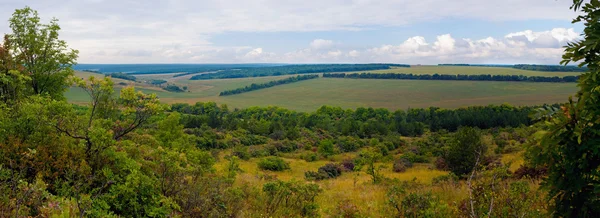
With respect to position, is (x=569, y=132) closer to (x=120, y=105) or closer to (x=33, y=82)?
(x=120, y=105)

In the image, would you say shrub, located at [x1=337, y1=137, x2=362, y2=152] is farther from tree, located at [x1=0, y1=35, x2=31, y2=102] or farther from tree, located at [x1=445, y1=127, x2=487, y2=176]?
tree, located at [x1=0, y1=35, x2=31, y2=102]

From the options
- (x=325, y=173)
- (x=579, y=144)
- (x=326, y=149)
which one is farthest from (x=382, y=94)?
(x=579, y=144)

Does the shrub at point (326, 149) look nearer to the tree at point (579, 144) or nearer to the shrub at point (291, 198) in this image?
the shrub at point (291, 198)

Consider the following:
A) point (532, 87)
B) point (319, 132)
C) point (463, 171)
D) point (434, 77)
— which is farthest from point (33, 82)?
point (434, 77)

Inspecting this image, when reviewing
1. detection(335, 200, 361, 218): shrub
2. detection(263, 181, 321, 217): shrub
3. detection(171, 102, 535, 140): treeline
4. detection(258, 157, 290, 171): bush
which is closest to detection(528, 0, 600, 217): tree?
detection(335, 200, 361, 218): shrub

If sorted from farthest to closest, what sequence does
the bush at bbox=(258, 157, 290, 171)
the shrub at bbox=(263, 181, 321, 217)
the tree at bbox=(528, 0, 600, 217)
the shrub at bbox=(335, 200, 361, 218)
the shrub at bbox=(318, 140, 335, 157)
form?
the shrub at bbox=(318, 140, 335, 157) < the bush at bbox=(258, 157, 290, 171) < the shrub at bbox=(263, 181, 321, 217) < the shrub at bbox=(335, 200, 361, 218) < the tree at bbox=(528, 0, 600, 217)

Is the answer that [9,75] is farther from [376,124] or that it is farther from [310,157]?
[376,124]

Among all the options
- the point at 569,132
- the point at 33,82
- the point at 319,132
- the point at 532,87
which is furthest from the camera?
the point at 532,87
